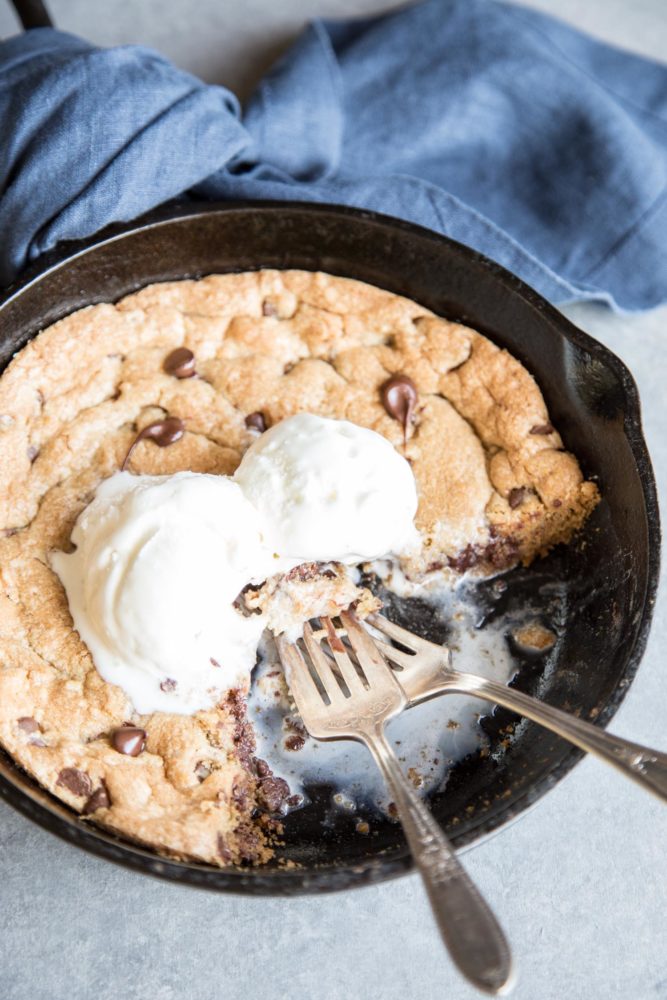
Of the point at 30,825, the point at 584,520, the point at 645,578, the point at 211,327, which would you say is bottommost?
the point at 30,825

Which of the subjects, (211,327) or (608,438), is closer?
(608,438)

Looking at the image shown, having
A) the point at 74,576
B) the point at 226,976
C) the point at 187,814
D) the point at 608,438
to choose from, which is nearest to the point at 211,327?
the point at 74,576

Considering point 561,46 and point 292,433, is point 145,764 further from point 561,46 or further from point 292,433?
point 561,46

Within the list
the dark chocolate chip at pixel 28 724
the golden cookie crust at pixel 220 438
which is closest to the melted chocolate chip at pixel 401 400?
the golden cookie crust at pixel 220 438

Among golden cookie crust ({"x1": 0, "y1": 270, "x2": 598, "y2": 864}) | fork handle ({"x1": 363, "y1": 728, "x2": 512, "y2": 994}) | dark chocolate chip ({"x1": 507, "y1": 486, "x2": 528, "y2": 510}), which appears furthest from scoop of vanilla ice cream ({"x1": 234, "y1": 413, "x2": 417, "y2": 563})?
fork handle ({"x1": 363, "y1": 728, "x2": 512, "y2": 994})

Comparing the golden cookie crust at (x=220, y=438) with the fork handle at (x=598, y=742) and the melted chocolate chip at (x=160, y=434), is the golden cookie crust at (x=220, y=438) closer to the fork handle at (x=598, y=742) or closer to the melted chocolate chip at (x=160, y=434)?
the melted chocolate chip at (x=160, y=434)

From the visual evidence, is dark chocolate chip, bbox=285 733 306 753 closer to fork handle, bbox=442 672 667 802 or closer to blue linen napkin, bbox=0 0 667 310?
fork handle, bbox=442 672 667 802

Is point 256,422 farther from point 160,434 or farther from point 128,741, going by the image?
point 128,741
